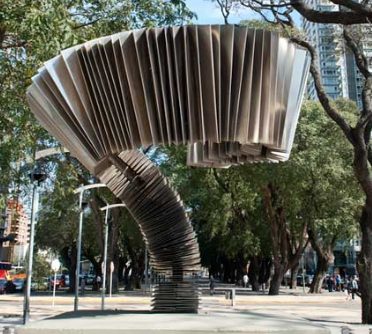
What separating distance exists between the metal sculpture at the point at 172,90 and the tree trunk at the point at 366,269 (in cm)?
1064

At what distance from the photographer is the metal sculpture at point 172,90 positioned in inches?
289

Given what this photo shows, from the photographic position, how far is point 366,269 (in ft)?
57.1

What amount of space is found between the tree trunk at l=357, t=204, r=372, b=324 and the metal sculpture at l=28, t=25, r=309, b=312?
34.9ft

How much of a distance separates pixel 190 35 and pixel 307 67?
71.1 inches

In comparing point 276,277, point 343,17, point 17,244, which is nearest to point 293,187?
point 276,277

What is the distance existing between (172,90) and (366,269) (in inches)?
483

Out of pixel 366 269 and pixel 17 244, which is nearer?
pixel 366 269

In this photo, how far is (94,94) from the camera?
7.57m

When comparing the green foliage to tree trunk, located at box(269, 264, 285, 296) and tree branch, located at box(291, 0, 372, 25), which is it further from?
tree branch, located at box(291, 0, 372, 25)

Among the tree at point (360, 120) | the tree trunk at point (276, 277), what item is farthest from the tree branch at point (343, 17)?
the tree trunk at point (276, 277)

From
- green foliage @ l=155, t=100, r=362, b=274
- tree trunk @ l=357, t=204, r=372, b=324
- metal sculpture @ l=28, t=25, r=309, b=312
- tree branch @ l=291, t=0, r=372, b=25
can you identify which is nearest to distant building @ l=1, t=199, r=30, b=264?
metal sculpture @ l=28, t=25, r=309, b=312

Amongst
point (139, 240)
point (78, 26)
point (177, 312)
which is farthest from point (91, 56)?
point (139, 240)

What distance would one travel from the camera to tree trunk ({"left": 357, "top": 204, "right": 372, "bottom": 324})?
17.2 meters

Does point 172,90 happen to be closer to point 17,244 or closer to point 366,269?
point 366,269
